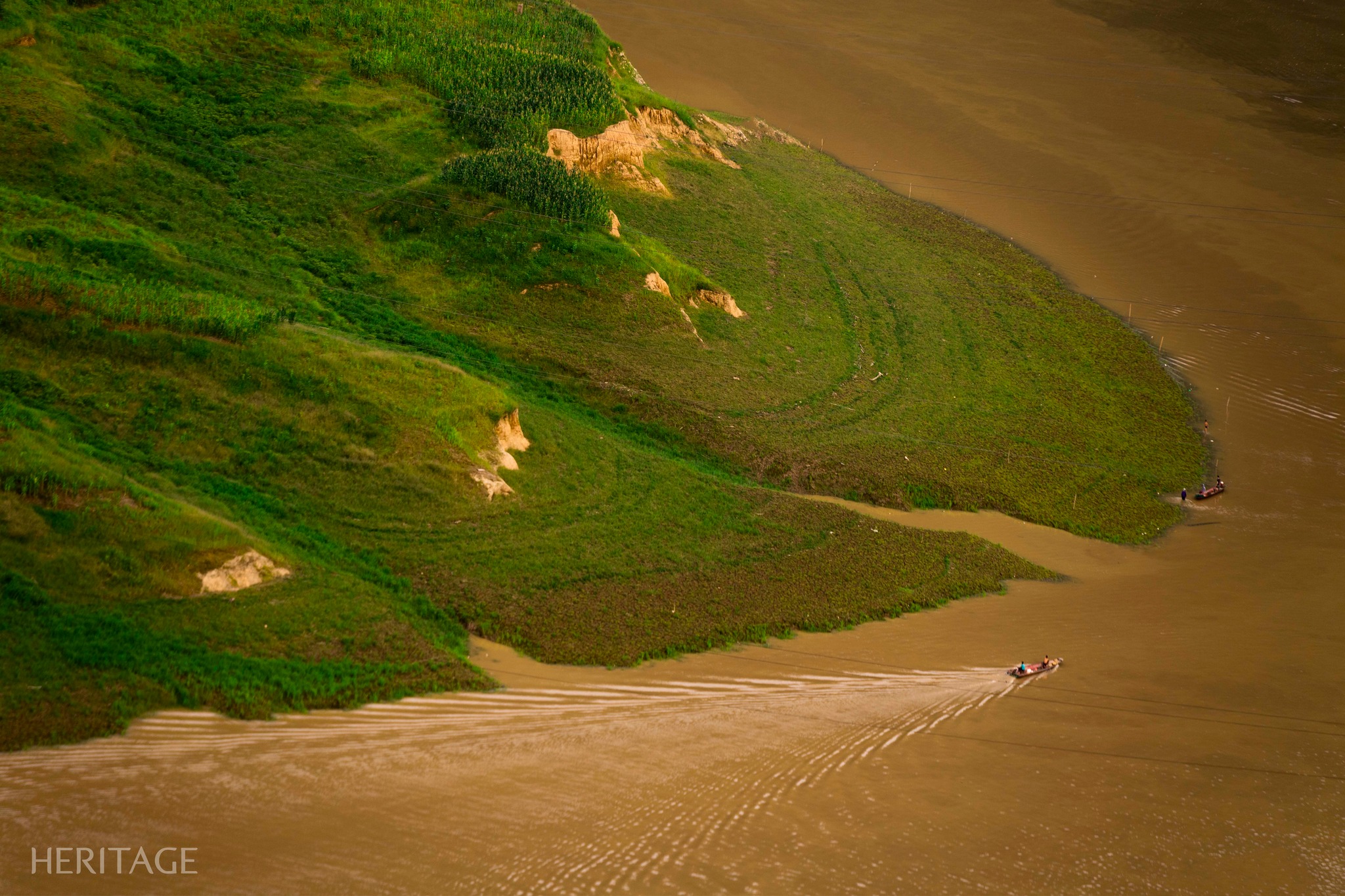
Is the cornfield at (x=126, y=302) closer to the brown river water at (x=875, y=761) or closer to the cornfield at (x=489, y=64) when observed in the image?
the brown river water at (x=875, y=761)

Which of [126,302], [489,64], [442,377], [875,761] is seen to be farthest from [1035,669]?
[489,64]

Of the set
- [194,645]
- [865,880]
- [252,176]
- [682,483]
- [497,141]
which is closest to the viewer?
[865,880]

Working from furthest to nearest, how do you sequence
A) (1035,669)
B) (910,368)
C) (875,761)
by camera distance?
1. (910,368)
2. (1035,669)
3. (875,761)

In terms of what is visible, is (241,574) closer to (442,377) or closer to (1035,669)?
(442,377)

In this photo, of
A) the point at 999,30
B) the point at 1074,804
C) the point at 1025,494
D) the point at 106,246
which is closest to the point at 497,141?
the point at 106,246

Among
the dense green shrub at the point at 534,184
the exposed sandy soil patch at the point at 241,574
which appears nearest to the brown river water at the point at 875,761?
the exposed sandy soil patch at the point at 241,574

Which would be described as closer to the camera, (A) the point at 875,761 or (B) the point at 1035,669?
(A) the point at 875,761

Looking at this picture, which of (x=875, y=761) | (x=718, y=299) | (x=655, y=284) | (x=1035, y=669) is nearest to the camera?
(x=875, y=761)

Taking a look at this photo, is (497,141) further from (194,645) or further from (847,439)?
(194,645)
